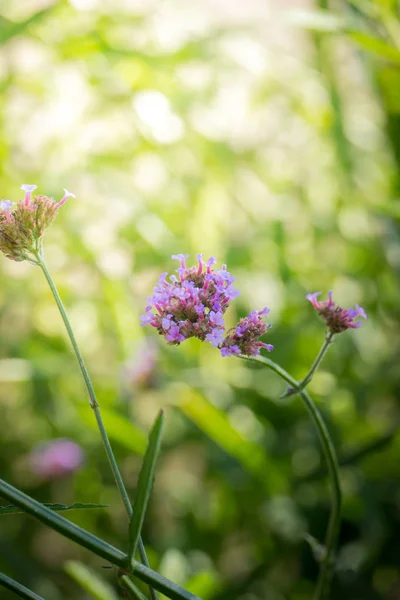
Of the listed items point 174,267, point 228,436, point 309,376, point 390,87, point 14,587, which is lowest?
point 14,587

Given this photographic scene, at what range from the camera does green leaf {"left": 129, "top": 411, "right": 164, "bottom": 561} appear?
0.96ft

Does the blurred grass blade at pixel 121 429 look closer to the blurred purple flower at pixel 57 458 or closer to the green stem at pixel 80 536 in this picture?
the blurred purple flower at pixel 57 458

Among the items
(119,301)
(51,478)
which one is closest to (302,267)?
(119,301)

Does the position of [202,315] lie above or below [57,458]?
below

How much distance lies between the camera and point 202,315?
350mm

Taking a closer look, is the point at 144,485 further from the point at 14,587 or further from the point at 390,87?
the point at 390,87

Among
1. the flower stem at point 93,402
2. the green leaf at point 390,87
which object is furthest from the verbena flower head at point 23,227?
the green leaf at point 390,87

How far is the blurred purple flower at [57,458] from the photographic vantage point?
98 cm

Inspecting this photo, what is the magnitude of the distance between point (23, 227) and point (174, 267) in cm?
64

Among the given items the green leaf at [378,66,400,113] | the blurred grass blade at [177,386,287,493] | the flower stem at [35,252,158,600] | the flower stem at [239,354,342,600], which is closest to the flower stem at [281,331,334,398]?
the flower stem at [239,354,342,600]

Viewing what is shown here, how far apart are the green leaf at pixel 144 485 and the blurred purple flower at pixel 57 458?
0.71 m

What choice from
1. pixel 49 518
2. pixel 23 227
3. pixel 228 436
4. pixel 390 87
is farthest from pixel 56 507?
pixel 390 87

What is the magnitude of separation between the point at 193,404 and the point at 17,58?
68 centimetres

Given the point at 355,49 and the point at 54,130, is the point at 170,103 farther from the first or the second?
the point at 355,49
